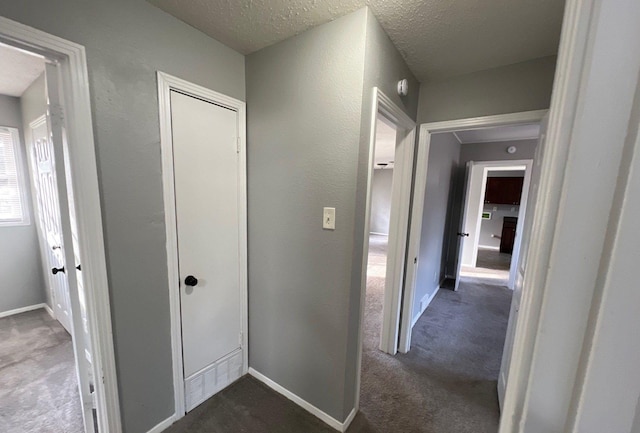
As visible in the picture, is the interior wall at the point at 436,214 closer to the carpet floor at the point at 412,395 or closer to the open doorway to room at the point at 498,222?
the carpet floor at the point at 412,395

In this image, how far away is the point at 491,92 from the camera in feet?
6.05

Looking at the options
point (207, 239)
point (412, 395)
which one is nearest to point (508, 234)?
point (412, 395)

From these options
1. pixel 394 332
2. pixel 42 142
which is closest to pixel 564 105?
pixel 394 332

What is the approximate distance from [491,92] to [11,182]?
4.77 m

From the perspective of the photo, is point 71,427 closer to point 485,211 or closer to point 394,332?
point 394,332

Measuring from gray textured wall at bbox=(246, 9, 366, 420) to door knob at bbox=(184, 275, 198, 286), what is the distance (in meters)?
0.43

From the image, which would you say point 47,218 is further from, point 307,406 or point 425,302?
point 425,302

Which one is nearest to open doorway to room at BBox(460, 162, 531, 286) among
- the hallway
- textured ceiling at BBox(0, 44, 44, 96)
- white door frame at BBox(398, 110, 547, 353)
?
the hallway

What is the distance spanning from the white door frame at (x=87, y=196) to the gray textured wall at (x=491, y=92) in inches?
89.0

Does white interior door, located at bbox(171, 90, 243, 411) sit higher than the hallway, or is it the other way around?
white interior door, located at bbox(171, 90, 243, 411)

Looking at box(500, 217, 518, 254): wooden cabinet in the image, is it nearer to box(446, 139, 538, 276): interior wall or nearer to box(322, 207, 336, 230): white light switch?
box(446, 139, 538, 276): interior wall

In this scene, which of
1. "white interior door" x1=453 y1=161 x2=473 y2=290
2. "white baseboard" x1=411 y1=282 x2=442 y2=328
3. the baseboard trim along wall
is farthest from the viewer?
"white interior door" x1=453 y1=161 x2=473 y2=290

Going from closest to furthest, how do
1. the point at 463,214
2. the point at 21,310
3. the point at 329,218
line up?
the point at 329,218
the point at 21,310
the point at 463,214

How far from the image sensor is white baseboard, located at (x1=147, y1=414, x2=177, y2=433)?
148 cm
